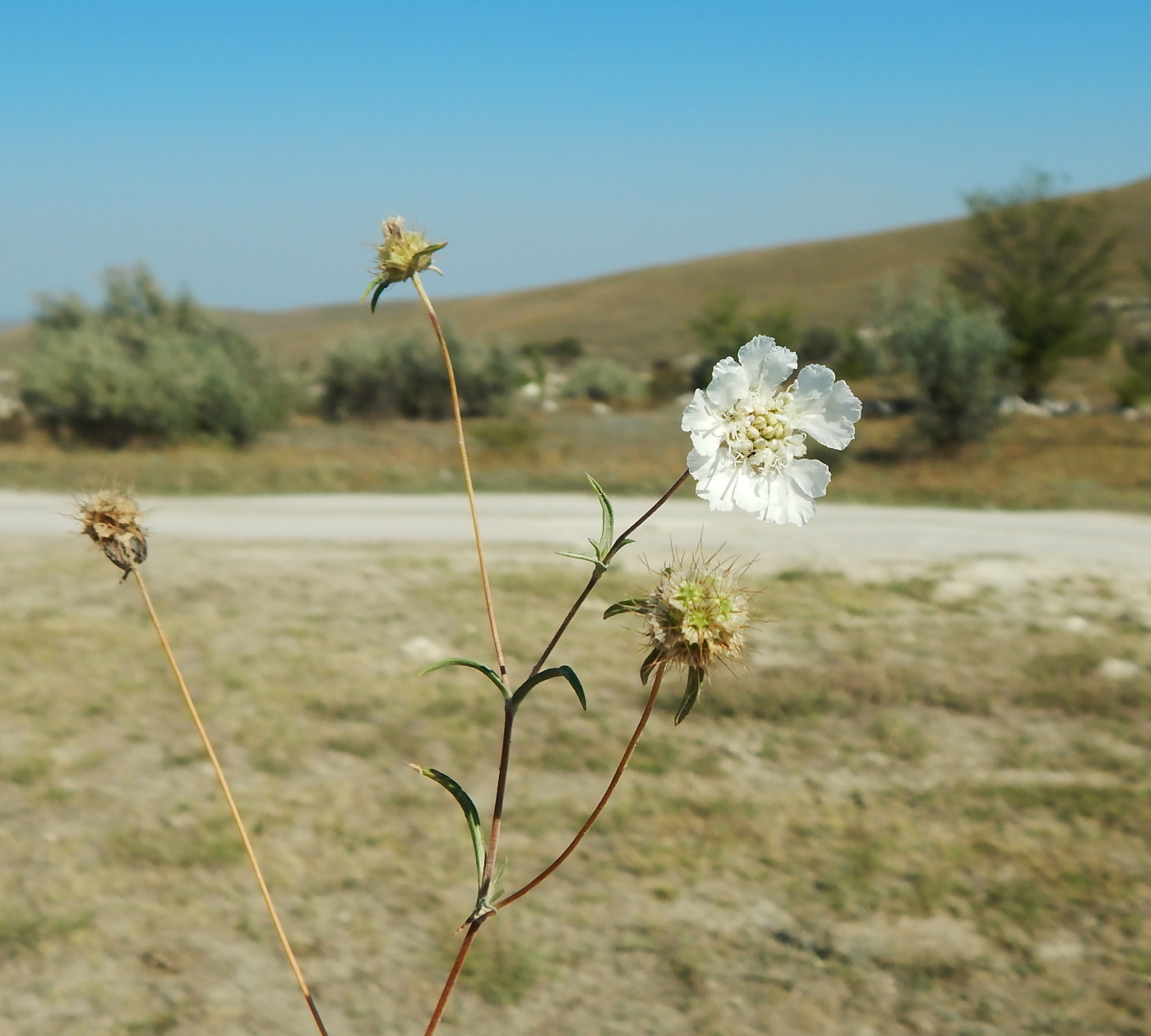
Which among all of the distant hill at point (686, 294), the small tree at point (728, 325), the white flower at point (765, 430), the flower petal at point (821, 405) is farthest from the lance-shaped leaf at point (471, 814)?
the distant hill at point (686, 294)

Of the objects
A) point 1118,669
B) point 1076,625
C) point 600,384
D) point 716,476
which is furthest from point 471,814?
point 600,384

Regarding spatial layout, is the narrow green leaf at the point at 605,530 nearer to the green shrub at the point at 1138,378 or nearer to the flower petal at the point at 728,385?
the flower petal at the point at 728,385

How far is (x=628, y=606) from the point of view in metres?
1.07

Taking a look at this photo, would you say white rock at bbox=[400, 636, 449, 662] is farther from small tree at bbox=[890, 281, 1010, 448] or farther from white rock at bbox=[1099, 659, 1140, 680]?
small tree at bbox=[890, 281, 1010, 448]

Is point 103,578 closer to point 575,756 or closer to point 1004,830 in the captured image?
point 575,756

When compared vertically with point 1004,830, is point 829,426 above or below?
above

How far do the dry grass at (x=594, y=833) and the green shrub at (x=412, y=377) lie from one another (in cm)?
2215

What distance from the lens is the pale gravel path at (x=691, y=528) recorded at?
1066cm

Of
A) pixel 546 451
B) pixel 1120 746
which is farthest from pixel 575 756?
pixel 546 451

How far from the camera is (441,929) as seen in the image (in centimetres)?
457

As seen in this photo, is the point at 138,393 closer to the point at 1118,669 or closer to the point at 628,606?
the point at 1118,669

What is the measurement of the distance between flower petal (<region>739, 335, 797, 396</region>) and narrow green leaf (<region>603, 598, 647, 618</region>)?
25 centimetres

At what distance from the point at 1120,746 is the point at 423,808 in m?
4.14

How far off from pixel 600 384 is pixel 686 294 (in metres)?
47.8
